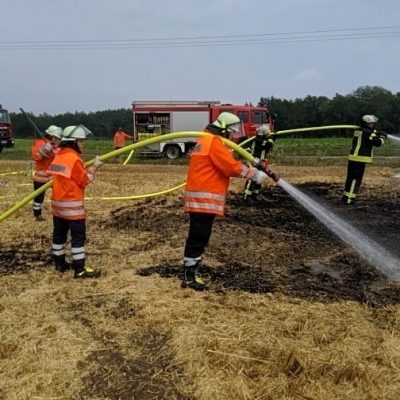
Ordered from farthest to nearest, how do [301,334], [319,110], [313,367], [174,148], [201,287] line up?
[319,110] → [174,148] → [201,287] → [301,334] → [313,367]

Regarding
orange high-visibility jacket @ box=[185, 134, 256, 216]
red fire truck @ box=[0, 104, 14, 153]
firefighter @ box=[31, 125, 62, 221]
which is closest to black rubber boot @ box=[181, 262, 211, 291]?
orange high-visibility jacket @ box=[185, 134, 256, 216]

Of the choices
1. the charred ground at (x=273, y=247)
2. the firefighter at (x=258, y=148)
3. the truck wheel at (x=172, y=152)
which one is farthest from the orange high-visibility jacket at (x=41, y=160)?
the truck wheel at (x=172, y=152)

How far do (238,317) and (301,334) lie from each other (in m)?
0.60

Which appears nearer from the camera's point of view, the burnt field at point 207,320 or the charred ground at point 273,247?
the burnt field at point 207,320

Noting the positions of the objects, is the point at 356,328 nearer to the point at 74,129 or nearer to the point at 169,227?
the point at 74,129

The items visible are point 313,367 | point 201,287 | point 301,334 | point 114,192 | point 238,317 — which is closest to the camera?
point 313,367

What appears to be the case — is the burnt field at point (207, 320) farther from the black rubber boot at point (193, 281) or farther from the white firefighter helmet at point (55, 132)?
the white firefighter helmet at point (55, 132)

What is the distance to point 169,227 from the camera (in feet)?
29.0

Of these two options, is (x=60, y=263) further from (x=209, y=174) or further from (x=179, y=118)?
(x=179, y=118)

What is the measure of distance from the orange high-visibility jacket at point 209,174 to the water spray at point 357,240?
121 centimetres

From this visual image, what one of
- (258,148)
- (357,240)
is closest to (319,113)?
(258,148)

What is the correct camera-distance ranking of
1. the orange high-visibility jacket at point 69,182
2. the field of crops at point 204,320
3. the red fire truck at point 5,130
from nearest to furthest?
the field of crops at point 204,320 → the orange high-visibility jacket at point 69,182 → the red fire truck at point 5,130

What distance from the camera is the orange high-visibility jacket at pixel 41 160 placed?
9156 mm

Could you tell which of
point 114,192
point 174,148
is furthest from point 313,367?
point 174,148
